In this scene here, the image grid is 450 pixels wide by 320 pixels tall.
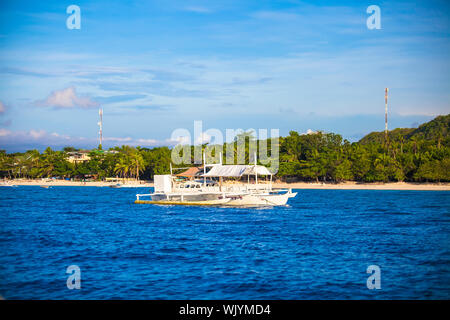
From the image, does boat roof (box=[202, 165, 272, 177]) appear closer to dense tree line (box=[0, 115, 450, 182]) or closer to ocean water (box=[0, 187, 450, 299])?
ocean water (box=[0, 187, 450, 299])

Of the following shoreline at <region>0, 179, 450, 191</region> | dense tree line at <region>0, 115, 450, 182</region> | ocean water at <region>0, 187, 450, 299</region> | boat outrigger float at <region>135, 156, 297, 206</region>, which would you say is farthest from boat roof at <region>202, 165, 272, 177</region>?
shoreline at <region>0, 179, 450, 191</region>

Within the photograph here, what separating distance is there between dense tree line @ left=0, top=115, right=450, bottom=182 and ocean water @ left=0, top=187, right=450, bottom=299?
71.5 meters

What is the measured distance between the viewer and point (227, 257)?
28.0 m

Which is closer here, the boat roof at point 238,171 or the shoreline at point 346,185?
the boat roof at point 238,171

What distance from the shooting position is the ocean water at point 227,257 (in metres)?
20.2

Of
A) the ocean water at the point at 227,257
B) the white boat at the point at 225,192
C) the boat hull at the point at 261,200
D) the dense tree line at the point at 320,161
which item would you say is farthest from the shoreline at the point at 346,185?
the ocean water at the point at 227,257

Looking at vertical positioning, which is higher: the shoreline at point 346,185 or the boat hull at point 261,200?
the boat hull at point 261,200

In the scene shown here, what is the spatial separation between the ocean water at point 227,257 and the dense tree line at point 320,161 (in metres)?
71.5

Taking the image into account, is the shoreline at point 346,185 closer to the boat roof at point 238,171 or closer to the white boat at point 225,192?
the white boat at point 225,192

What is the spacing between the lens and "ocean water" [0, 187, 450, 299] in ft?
66.4

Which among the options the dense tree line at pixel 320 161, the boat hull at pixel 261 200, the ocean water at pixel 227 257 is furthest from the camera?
the dense tree line at pixel 320 161

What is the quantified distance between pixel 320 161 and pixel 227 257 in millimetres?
105809
